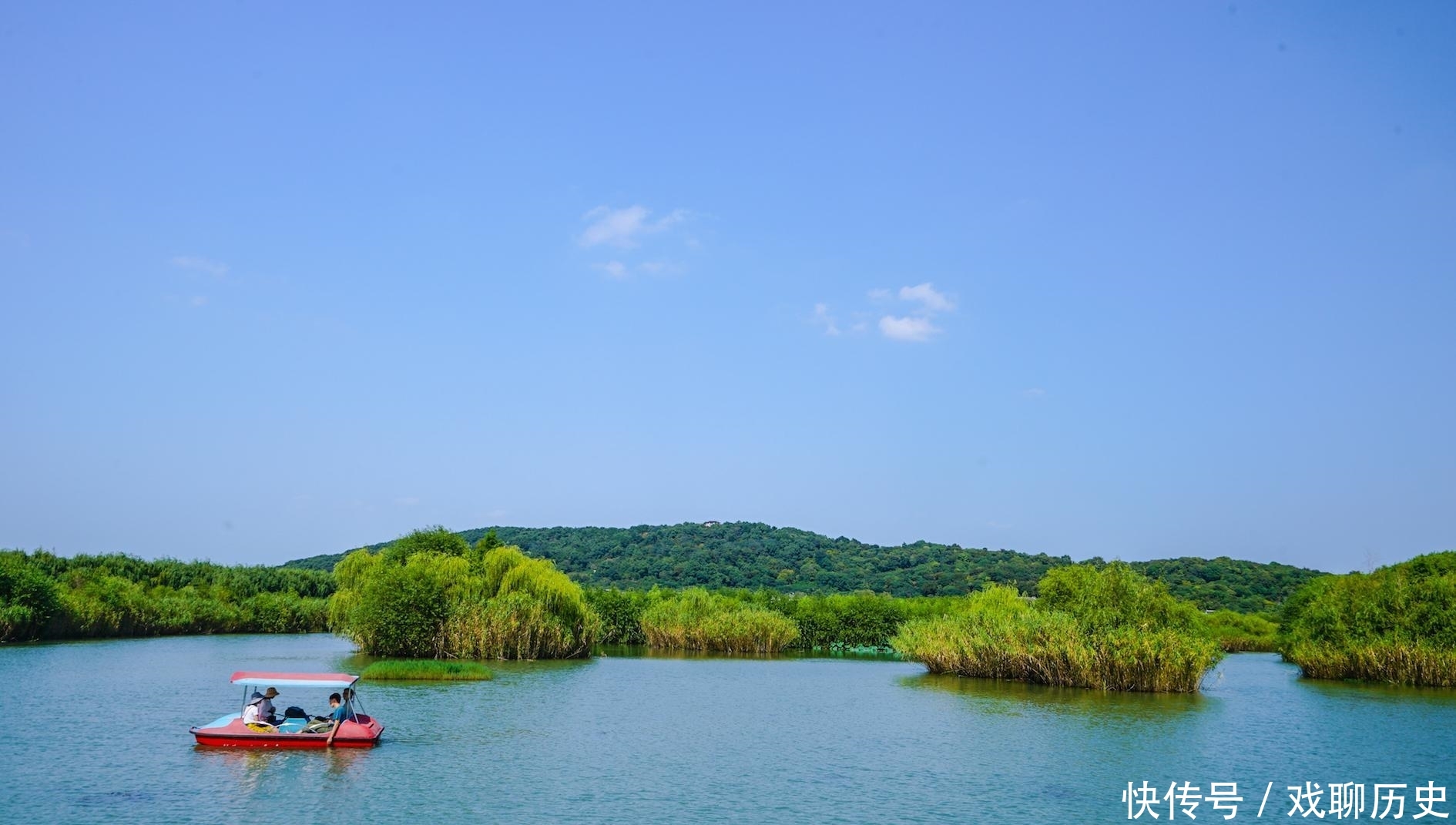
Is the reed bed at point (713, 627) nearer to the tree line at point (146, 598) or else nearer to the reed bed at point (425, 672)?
the reed bed at point (425, 672)

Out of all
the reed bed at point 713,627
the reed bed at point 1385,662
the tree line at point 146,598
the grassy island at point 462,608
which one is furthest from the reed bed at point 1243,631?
the tree line at point 146,598

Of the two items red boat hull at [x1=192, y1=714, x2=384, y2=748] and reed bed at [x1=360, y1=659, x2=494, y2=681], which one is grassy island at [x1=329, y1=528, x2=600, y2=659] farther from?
red boat hull at [x1=192, y1=714, x2=384, y2=748]

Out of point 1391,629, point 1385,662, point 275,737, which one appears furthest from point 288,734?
point 1391,629

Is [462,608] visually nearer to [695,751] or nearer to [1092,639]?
[695,751]

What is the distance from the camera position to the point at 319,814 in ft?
59.5

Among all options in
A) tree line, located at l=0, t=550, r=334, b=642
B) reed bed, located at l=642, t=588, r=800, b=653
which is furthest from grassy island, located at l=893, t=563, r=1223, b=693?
tree line, located at l=0, t=550, r=334, b=642

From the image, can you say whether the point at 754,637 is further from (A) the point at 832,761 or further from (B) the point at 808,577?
(B) the point at 808,577

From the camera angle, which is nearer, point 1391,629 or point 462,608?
point 1391,629

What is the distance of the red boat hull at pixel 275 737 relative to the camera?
23781mm

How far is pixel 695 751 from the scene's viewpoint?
25922 millimetres

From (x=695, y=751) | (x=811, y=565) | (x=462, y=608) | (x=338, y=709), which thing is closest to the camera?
(x=338, y=709)

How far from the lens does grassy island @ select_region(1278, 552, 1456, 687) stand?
40.7m

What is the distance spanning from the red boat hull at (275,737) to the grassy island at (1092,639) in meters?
25.7

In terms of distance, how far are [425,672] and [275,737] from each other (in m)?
18.6
